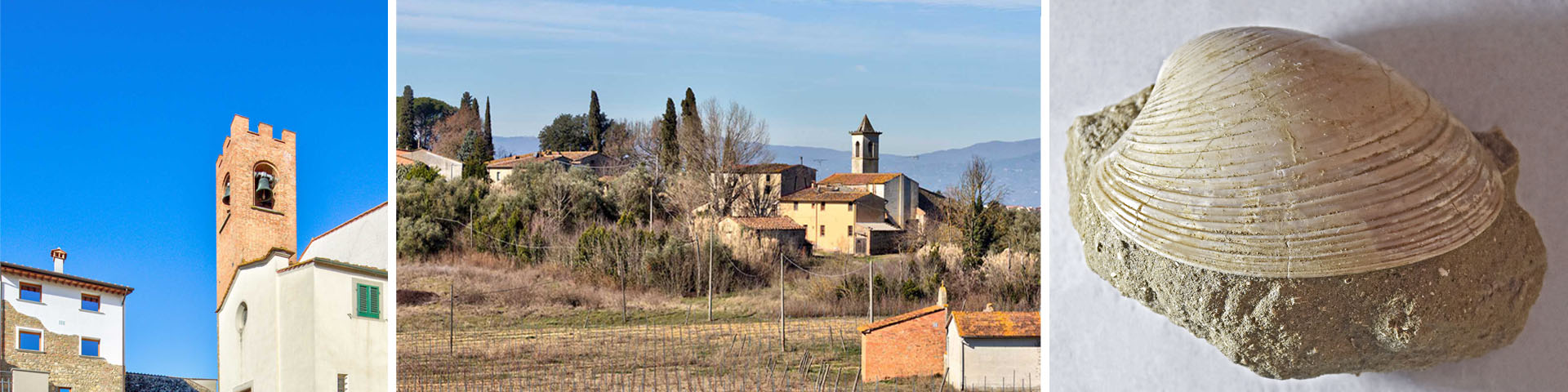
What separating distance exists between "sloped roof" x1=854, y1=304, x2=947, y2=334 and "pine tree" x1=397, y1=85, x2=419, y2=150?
3.00m

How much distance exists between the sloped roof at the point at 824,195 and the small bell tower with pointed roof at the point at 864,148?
17 cm

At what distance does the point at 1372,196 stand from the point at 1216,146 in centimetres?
32

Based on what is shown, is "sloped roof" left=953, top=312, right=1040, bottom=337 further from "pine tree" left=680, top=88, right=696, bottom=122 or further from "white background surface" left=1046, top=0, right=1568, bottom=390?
"white background surface" left=1046, top=0, right=1568, bottom=390

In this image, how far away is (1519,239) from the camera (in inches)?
87.7

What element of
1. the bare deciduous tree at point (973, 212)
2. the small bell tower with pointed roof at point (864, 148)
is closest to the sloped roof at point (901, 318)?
the bare deciduous tree at point (973, 212)

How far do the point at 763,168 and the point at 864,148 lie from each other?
2.06 ft

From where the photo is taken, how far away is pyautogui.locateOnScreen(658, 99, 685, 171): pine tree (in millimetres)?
5547

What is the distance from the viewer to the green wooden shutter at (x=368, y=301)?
514cm

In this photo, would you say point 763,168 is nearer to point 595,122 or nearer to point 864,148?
point 864,148

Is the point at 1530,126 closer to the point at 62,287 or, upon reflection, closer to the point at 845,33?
the point at 845,33

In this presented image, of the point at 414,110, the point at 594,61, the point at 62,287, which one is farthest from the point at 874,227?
the point at 62,287

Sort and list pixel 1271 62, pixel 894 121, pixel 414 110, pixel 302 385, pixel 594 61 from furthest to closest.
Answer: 1. pixel 414 110
2. pixel 594 61
3. pixel 894 121
4. pixel 302 385
5. pixel 1271 62

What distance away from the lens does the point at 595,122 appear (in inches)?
222

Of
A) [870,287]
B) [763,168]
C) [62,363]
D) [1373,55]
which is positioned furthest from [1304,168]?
[62,363]
